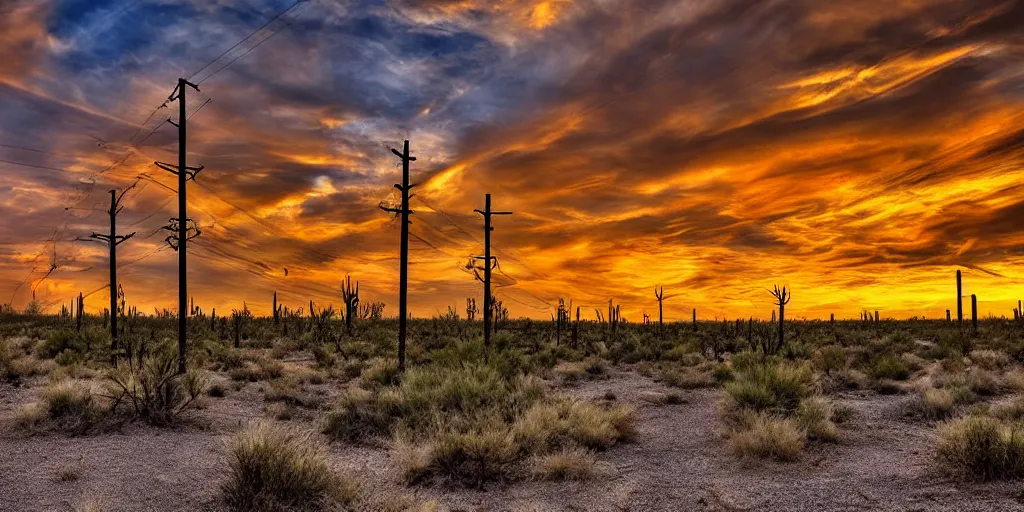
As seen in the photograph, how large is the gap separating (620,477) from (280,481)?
577 centimetres

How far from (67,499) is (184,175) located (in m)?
20.3

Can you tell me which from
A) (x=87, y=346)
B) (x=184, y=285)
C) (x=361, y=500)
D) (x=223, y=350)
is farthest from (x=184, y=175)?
(x=361, y=500)

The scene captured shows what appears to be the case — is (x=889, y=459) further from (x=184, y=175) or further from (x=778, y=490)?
(x=184, y=175)

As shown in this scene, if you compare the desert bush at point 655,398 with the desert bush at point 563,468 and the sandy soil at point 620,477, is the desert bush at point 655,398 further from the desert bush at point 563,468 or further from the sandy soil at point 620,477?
the desert bush at point 563,468

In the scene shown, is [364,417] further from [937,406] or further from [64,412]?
[937,406]

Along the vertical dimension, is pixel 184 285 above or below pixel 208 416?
above

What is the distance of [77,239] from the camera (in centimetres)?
3703

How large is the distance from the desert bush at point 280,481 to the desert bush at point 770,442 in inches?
293

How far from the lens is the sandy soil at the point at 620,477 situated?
32.6 feet

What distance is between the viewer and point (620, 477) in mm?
11633

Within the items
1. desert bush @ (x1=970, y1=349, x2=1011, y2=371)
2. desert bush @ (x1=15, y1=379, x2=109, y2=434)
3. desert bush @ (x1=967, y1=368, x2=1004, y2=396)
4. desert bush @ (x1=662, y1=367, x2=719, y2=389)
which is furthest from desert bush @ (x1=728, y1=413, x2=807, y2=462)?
desert bush @ (x1=970, y1=349, x2=1011, y2=371)

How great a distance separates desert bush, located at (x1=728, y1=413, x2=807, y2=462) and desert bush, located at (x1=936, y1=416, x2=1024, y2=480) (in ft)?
7.59

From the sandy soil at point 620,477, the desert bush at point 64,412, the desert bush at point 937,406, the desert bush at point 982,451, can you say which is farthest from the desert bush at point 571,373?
the desert bush at point 64,412

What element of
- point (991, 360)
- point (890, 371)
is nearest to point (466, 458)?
point (890, 371)
